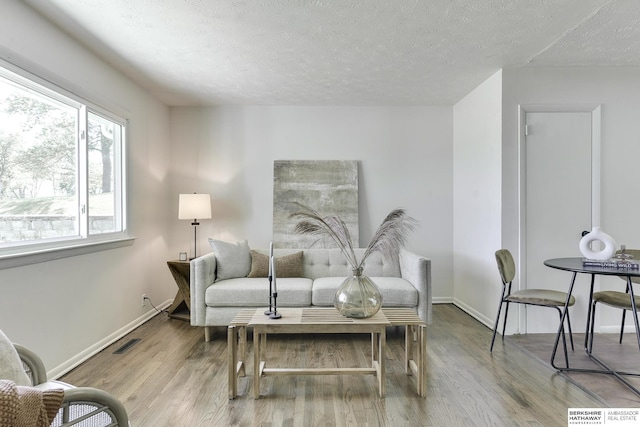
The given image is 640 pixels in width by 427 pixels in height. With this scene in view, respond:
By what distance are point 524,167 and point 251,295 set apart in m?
2.77

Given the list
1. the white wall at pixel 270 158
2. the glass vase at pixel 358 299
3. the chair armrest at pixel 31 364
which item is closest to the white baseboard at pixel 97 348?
the white wall at pixel 270 158

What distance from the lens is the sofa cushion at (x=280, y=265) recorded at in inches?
144

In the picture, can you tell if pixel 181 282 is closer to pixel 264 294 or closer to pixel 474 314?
pixel 264 294

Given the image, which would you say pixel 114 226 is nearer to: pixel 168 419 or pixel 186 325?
pixel 186 325

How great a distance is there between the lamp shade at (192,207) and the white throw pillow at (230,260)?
54 cm

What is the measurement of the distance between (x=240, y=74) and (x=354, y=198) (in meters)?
1.94

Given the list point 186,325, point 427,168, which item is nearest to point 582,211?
point 427,168

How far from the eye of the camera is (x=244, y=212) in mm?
4555

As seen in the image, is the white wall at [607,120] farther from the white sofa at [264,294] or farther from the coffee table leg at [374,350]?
the coffee table leg at [374,350]

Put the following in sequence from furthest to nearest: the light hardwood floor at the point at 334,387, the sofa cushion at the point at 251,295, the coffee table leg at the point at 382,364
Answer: the sofa cushion at the point at 251,295 → the coffee table leg at the point at 382,364 → the light hardwood floor at the point at 334,387

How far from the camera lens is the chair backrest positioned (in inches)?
116

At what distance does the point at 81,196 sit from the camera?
290 cm

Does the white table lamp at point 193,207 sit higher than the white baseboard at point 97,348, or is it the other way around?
the white table lamp at point 193,207

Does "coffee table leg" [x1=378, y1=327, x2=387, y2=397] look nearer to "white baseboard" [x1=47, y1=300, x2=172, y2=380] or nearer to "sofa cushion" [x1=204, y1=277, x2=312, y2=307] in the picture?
"sofa cushion" [x1=204, y1=277, x2=312, y2=307]
